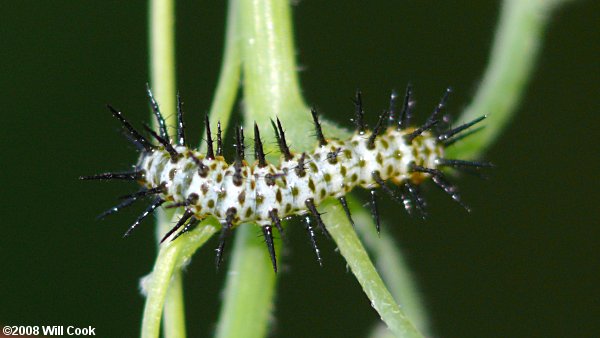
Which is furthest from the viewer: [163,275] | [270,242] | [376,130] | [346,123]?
[346,123]

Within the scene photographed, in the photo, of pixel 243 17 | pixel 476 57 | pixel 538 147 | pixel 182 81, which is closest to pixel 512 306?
pixel 538 147

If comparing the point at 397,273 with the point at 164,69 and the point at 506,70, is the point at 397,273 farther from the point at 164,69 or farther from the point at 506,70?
the point at 164,69

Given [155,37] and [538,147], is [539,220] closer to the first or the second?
[538,147]

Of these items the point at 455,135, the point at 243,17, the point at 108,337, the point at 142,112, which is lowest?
the point at 455,135

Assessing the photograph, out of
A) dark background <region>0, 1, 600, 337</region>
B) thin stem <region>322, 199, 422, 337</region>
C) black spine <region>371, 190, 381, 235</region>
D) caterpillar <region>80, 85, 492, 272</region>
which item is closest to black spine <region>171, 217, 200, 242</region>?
caterpillar <region>80, 85, 492, 272</region>

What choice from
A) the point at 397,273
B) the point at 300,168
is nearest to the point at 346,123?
the point at 397,273
